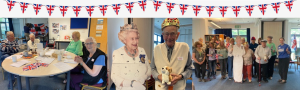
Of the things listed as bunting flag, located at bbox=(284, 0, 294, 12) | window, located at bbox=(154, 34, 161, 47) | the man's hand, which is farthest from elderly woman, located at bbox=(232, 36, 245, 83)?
window, located at bbox=(154, 34, 161, 47)

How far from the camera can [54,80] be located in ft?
7.78

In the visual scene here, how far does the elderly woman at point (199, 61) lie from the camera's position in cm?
252

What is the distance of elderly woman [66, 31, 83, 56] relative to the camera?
7.64 ft

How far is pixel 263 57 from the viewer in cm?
258

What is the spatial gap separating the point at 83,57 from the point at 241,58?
246 cm

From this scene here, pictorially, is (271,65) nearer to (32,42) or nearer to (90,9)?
(90,9)

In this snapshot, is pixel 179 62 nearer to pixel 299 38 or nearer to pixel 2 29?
pixel 299 38

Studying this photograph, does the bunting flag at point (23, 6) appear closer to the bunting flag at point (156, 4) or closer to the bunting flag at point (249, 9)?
the bunting flag at point (156, 4)

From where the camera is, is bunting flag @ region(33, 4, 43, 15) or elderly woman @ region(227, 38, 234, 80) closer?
bunting flag @ region(33, 4, 43, 15)

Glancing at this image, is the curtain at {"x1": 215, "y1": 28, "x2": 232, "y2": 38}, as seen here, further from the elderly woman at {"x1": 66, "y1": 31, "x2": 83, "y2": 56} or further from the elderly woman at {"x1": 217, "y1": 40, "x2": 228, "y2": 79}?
the elderly woman at {"x1": 66, "y1": 31, "x2": 83, "y2": 56}

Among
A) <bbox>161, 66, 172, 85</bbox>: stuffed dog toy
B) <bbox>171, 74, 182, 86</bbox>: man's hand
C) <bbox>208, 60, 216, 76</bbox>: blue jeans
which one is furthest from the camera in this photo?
<bbox>208, 60, 216, 76</bbox>: blue jeans

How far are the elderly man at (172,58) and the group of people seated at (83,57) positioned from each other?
795mm

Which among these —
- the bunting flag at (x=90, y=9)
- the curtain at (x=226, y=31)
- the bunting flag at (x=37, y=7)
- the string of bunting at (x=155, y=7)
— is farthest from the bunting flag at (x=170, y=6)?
the bunting flag at (x=37, y=7)

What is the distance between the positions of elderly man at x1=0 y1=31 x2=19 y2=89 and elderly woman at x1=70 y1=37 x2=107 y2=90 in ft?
3.02
